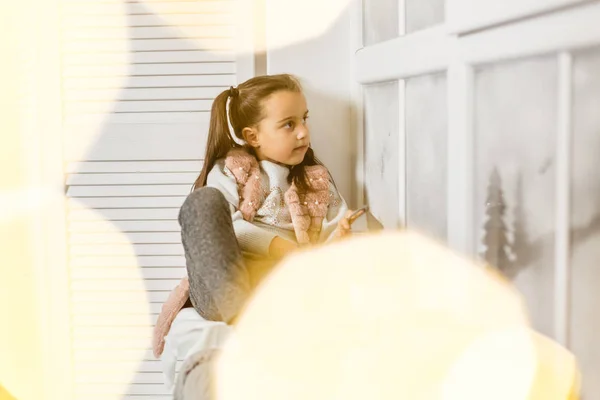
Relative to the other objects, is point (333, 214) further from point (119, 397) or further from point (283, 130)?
point (119, 397)

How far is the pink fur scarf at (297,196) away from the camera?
0.81 meters

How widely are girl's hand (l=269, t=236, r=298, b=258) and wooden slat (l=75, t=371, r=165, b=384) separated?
10.9 inches

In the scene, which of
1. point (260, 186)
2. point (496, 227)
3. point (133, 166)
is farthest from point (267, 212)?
point (496, 227)

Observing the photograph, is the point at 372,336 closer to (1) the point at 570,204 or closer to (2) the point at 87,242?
(1) the point at 570,204

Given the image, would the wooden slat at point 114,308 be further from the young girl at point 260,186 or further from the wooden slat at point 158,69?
the wooden slat at point 158,69

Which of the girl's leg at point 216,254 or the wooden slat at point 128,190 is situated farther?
the wooden slat at point 128,190

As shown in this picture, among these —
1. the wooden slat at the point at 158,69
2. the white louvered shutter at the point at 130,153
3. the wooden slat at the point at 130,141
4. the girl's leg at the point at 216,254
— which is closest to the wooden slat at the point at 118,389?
the white louvered shutter at the point at 130,153

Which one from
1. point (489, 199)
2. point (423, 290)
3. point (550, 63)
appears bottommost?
point (423, 290)

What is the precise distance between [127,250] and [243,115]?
262 millimetres

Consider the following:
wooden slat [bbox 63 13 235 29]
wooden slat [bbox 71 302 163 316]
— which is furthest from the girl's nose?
wooden slat [bbox 71 302 163 316]

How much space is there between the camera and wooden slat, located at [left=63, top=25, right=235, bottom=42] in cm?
87

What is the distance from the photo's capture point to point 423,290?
69cm

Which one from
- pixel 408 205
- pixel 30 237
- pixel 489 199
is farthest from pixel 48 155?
pixel 489 199

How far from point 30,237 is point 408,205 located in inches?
21.5
